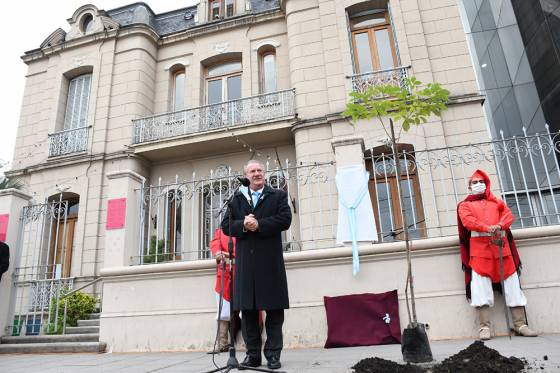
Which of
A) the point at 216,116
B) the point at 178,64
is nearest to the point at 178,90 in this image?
the point at 178,64

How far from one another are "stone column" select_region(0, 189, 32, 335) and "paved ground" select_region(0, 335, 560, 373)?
7.45ft

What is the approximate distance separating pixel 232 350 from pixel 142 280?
3.06 metres

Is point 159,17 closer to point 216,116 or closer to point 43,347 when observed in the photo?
point 216,116

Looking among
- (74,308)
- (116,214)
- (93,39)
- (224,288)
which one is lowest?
(74,308)

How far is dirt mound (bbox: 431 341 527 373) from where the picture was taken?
2.73 meters

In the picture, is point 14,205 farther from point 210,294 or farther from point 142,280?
point 210,294

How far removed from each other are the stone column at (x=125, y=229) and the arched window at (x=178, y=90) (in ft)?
22.4

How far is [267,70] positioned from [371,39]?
10.7 feet

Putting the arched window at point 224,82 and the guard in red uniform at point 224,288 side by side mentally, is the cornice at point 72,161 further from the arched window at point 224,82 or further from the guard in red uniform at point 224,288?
the guard in red uniform at point 224,288

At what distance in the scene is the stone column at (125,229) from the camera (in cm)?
628

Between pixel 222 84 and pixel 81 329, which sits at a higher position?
pixel 222 84

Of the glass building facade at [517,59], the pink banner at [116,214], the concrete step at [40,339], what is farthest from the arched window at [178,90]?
the glass building facade at [517,59]

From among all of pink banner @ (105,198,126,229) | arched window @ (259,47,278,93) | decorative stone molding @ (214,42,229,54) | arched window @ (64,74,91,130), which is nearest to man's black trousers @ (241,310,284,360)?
pink banner @ (105,198,126,229)

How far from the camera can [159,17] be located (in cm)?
1478
